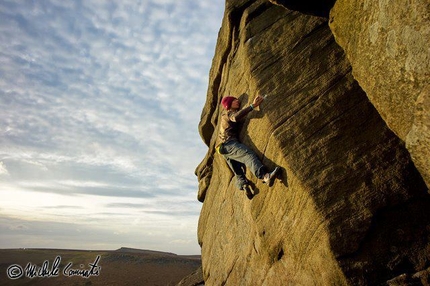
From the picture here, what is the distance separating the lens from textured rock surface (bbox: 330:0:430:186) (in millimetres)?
7121

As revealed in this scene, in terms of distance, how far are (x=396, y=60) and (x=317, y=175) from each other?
404 centimetres

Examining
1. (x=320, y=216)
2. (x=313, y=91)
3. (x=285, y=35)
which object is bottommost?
(x=320, y=216)

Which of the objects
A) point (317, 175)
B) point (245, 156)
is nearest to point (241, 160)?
point (245, 156)

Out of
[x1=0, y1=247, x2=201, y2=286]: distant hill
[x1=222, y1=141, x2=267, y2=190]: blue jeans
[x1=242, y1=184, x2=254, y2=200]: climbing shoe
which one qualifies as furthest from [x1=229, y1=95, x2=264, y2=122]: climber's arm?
[x1=0, y1=247, x2=201, y2=286]: distant hill

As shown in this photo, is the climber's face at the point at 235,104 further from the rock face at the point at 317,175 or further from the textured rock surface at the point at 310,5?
the textured rock surface at the point at 310,5

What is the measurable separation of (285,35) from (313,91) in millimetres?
2948

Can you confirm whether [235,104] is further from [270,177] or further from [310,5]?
[310,5]

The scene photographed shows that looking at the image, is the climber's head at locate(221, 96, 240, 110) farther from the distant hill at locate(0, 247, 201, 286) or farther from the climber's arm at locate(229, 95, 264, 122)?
the distant hill at locate(0, 247, 201, 286)

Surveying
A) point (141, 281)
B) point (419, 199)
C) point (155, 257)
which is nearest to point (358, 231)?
point (419, 199)

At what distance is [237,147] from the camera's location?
11.6 metres

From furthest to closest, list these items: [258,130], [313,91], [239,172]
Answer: [239,172]
[258,130]
[313,91]

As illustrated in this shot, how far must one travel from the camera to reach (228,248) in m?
14.5

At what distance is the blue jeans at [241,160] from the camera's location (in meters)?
10.7

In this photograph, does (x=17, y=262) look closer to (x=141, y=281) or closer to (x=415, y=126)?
(x=141, y=281)
